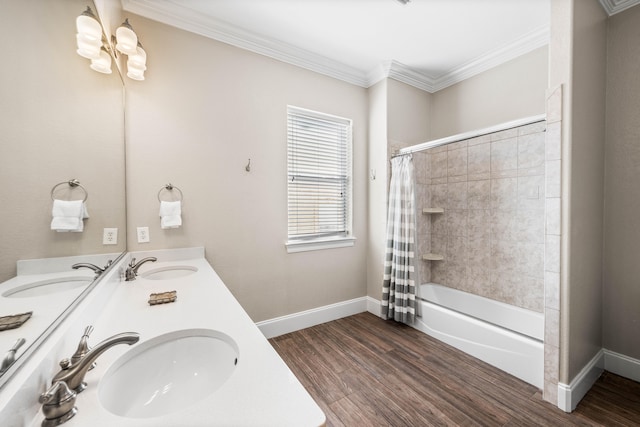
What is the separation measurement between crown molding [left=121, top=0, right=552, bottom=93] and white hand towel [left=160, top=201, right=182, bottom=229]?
138 cm

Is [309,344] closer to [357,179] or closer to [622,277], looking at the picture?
[357,179]

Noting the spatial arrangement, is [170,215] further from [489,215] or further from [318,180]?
[489,215]

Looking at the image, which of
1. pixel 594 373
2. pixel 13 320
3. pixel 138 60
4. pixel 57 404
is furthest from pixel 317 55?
pixel 594 373

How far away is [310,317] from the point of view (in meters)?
2.62

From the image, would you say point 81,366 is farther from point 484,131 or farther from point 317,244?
point 484,131

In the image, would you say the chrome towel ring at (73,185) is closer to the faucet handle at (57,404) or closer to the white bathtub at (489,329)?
the faucet handle at (57,404)

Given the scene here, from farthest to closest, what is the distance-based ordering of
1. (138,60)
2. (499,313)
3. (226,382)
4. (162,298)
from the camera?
1. (499,313)
2. (138,60)
3. (162,298)
4. (226,382)

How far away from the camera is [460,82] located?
287 centimetres

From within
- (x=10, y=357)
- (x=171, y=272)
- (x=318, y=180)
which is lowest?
(x=171, y=272)

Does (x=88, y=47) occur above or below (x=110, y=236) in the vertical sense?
above

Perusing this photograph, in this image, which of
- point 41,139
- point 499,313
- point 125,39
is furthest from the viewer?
point 499,313

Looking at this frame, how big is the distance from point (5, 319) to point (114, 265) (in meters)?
0.91

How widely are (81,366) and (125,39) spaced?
6.05 feet

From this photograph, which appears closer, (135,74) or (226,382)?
(226,382)
